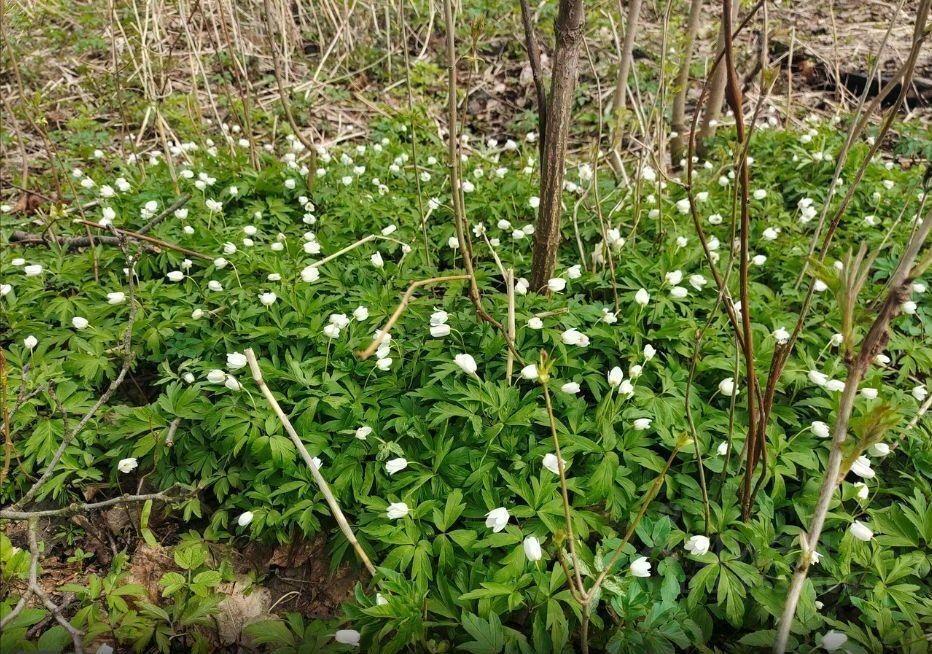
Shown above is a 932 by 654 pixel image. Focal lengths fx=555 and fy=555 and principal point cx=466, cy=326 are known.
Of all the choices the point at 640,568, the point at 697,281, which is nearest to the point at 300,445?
the point at 640,568

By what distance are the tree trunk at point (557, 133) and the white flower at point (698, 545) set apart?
1.55 meters

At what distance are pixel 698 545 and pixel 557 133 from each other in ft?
6.37

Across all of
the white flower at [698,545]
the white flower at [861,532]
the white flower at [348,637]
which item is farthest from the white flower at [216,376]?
the white flower at [861,532]

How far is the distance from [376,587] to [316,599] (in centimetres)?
37

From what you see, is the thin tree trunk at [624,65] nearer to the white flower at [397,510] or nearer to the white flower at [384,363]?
the white flower at [384,363]

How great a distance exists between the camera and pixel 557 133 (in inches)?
108

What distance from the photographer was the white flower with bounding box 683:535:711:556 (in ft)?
6.63

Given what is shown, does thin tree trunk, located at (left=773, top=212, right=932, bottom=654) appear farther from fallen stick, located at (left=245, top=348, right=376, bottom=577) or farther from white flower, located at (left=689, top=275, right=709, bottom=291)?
white flower, located at (left=689, top=275, right=709, bottom=291)

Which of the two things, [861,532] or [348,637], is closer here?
[348,637]

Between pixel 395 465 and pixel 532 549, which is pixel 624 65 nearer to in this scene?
pixel 395 465

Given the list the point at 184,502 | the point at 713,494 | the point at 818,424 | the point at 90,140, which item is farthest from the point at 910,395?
the point at 90,140

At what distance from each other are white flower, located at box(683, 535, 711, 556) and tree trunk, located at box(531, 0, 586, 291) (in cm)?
155

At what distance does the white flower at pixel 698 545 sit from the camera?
202 centimetres

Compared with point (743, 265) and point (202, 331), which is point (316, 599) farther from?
point (743, 265)
